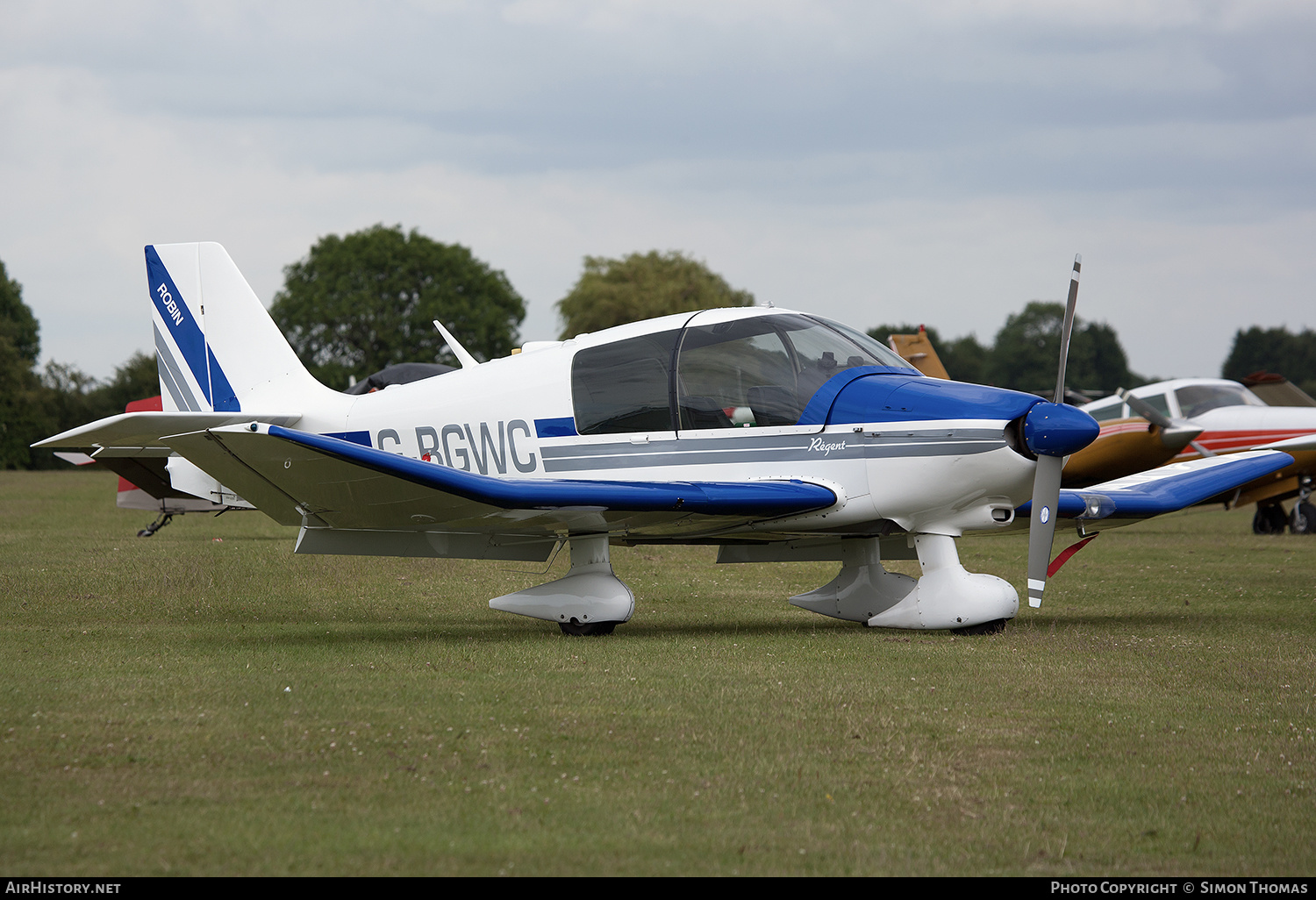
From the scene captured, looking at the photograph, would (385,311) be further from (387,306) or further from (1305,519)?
(1305,519)

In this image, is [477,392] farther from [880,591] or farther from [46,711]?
[46,711]

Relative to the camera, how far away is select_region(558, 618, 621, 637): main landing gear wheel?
936cm

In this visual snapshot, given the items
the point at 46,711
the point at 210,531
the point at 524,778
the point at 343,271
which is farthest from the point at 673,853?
the point at 343,271

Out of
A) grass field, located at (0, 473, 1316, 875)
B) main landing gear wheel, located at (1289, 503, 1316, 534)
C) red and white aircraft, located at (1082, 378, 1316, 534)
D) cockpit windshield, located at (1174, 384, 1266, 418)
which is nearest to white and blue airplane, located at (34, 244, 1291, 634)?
grass field, located at (0, 473, 1316, 875)

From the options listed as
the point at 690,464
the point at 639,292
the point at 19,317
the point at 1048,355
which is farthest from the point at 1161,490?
the point at 1048,355

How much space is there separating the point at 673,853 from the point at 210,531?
20114 millimetres

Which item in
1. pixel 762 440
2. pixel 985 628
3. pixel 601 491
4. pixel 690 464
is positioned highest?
pixel 762 440

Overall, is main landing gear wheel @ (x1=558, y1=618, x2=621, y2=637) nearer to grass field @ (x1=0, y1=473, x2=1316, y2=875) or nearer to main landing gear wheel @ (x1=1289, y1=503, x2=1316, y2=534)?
grass field @ (x1=0, y1=473, x2=1316, y2=875)

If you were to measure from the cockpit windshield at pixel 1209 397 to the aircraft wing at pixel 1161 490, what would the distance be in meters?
9.22

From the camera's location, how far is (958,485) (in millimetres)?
9062

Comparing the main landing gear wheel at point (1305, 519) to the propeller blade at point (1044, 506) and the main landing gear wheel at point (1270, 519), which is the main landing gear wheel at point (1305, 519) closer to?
the main landing gear wheel at point (1270, 519)

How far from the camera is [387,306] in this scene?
74875mm

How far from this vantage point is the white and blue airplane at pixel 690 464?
28.3 ft

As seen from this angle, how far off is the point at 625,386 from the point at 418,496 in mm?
2031
